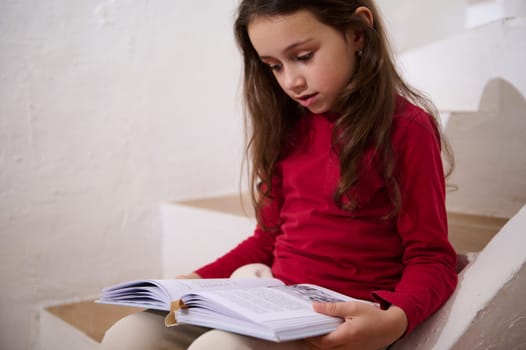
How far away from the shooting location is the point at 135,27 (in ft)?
4.90

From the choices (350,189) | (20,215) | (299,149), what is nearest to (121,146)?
(20,215)

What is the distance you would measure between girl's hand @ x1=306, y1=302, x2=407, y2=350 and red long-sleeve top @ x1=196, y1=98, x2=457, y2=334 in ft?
0.09

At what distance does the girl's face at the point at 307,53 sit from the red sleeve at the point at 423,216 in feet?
0.43

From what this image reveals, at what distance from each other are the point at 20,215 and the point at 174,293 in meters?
0.78

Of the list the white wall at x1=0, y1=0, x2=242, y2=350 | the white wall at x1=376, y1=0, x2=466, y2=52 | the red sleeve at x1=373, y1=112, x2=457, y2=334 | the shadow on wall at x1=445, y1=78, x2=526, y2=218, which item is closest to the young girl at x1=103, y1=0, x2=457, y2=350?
the red sleeve at x1=373, y1=112, x2=457, y2=334

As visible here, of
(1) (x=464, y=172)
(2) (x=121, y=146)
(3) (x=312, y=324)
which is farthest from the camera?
(2) (x=121, y=146)

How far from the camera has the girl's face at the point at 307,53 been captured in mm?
864

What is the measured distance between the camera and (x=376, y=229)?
881 mm

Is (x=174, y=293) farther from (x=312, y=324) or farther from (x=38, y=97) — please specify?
(x=38, y=97)

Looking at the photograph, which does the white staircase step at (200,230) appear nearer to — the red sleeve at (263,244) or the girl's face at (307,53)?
the red sleeve at (263,244)

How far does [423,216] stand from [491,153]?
51 centimetres

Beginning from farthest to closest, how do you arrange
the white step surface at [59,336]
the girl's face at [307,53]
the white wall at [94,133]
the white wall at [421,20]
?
the white wall at [421,20] → the white wall at [94,133] → the white step surface at [59,336] → the girl's face at [307,53]

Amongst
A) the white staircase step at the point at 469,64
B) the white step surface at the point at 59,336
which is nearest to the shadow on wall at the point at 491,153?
the white staircase step at the point at 469,64

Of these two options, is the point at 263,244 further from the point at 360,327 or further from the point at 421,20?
the point at 421,20
